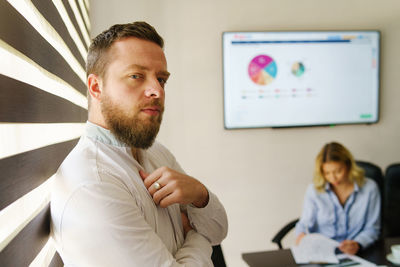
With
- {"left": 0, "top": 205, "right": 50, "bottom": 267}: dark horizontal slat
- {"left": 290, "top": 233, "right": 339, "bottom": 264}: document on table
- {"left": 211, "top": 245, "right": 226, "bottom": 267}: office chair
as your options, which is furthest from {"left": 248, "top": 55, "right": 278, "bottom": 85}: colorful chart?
{"left": 0, "top": 205, "right": 50, "bottom": 267}: dark horizontal slat

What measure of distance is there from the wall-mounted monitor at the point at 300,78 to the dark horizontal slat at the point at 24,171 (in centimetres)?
213

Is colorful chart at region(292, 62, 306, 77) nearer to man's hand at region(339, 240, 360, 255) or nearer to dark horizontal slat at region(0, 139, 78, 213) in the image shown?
man's hand at region(339, 240, 360, 255)

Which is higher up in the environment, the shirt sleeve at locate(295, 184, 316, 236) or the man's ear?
the man's ear

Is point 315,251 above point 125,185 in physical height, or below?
below

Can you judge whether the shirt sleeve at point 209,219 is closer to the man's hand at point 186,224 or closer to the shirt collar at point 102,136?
the man's hand at point 186,224

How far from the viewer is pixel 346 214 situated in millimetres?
2490

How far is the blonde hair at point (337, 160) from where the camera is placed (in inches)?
97.0

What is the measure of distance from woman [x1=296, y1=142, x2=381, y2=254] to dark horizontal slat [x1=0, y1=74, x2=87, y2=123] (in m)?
2.05

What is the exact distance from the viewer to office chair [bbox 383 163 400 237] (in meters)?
2.56

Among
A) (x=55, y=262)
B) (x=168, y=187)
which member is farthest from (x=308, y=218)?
(x=55, y=262)

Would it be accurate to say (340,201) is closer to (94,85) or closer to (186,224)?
(186,224)

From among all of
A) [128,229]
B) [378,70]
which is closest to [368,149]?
[378,70]

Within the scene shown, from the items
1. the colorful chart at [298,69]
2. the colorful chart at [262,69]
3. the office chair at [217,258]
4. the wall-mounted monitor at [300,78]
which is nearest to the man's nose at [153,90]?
the office chair at [217,258]

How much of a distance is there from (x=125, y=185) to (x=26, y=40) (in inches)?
16.2
